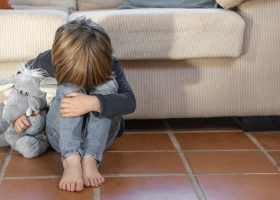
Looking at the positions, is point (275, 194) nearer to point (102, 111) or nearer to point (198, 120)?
point (102, 111)

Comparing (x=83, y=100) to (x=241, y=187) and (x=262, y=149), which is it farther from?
(x=262, y=149)

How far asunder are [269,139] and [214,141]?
24 cm

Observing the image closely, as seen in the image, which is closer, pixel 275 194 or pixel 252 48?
pixel 275 194

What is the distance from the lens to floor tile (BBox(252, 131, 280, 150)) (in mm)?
1442

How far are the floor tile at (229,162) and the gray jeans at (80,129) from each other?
0.34 meters

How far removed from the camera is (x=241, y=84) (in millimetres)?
1538

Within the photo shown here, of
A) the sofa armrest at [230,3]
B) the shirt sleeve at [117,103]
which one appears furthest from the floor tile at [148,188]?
the sofa armrest at [230,3]

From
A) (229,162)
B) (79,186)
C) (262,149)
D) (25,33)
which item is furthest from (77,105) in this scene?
(262,149)

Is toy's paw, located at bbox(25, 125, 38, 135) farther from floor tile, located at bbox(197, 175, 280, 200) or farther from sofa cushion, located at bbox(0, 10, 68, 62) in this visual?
floor tile, located at bbox(197, 175, 280, 200)

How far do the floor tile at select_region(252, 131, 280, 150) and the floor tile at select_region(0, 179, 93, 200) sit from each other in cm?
78

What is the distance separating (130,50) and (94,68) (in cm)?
36

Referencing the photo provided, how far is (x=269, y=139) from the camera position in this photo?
1.52 m

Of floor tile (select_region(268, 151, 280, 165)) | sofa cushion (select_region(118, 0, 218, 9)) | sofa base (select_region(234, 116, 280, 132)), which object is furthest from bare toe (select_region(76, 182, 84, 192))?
sofa cushion (select_region(118, 0, 218, 9))

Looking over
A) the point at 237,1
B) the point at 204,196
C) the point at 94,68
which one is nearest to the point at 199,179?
the point at 204,196
